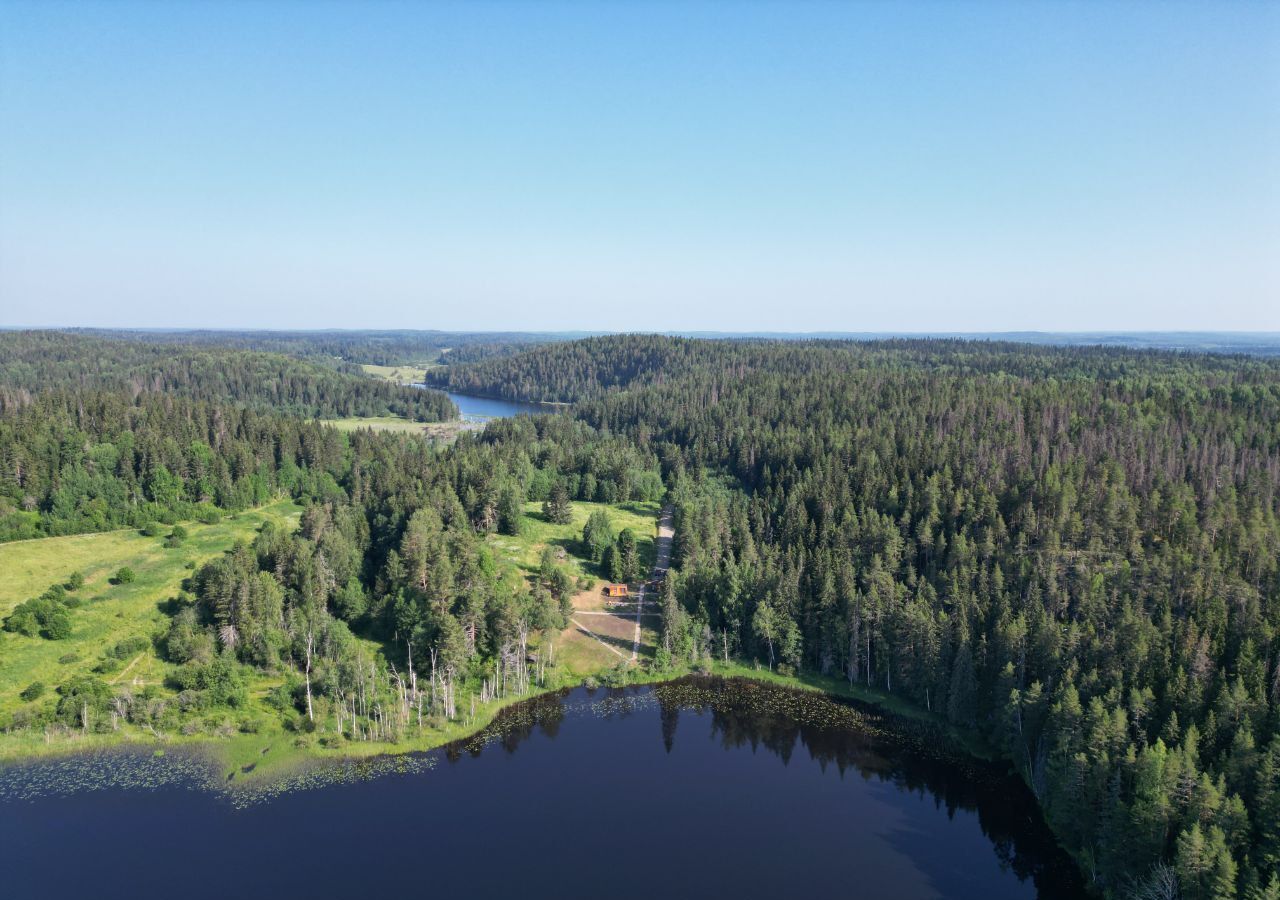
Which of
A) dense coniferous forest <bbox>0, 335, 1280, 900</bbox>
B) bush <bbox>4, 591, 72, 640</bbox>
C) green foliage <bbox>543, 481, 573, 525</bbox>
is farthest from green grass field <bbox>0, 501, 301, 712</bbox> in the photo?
green foliage <bbox>543, 481, 573, 525</bbox>

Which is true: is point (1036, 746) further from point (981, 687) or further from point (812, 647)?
point (812, 647)

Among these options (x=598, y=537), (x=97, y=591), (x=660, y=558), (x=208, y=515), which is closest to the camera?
(x=97, y=591)

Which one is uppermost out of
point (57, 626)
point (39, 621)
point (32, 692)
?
point (39, 621)

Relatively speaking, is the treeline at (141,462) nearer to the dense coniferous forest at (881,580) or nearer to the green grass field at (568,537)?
the dense coniferous forest at (881,580)

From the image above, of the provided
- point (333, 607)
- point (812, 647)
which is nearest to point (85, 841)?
point (333, 607)

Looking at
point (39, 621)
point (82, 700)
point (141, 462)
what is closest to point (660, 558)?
point (82, 700)

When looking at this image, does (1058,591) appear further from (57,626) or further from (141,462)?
(141,462)

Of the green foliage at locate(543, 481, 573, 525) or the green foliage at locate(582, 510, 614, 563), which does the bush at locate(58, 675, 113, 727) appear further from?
the green foliage at locate(543, 481, 573, 525)
